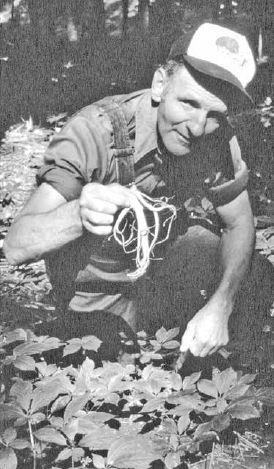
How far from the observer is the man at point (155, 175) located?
1104mm

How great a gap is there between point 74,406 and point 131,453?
0.36ft

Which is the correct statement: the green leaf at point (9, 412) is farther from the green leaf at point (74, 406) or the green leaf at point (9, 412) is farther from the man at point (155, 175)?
the man at point (155, 175)

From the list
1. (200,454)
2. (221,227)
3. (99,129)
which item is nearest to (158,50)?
(221,227)

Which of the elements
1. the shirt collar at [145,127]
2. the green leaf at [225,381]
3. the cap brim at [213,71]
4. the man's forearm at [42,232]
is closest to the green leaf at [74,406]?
the green leaf at [225,381]

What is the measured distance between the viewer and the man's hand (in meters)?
1.27

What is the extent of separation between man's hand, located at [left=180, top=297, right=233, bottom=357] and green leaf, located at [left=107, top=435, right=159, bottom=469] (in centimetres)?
43

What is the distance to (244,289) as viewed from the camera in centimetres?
152

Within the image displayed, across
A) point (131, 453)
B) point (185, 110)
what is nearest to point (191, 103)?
point (185, 110)

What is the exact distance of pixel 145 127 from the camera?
4.09 feet

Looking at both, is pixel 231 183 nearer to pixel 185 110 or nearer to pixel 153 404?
pixel 185 110

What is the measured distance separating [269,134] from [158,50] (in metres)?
0.98

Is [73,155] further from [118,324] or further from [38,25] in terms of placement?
[38,25]

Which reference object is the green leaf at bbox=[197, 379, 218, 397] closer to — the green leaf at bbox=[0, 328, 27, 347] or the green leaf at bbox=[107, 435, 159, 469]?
the green leaf at bbox=[107, 435, 159, 469]

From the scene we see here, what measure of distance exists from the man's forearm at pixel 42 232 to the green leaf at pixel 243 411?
16.7 inches
